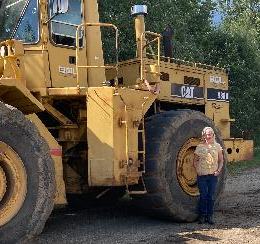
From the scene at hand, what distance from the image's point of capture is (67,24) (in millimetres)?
6715

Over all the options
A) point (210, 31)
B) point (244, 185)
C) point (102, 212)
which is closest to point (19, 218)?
point (102, 212)

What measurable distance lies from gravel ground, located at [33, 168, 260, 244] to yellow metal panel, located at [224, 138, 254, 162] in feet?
2.58

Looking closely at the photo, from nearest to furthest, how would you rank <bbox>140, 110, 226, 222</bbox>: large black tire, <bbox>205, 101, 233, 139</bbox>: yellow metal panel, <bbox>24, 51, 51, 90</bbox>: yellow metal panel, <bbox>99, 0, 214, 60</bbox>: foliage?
<bbox>24, 51, 51, 90</bbox>: yellow metal panel → <bbox>140, 110, 226, 222</bbox>: large black tire → <bbox>205, 101, 233, 139</bbox>: yellow metal panel → <bbox>99, 0, 214, 60</bbox>: foliage

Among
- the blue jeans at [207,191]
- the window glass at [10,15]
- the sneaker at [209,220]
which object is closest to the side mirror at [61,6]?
the window glass at [10,15]

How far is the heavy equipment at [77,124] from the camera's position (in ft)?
17.6

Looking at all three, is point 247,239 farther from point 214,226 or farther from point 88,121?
point 88,121

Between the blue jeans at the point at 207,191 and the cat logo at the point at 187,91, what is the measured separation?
1.81 meters

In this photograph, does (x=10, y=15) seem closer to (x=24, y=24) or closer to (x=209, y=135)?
(x=24, y=24)

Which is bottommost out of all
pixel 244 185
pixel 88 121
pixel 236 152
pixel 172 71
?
pixel 244 185

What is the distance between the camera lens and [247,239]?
20.2ft

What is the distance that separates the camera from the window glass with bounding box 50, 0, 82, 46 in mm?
6559

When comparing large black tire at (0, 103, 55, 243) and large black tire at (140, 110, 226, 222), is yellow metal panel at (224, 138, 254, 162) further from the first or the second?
large black tire at (0, 103, 55, 243)

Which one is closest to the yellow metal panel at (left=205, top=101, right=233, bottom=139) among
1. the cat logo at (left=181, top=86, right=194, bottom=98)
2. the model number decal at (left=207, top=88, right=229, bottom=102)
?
the model number decal at (left=207, top=88, right=229, bottom=102)

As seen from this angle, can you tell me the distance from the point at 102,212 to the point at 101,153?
6.91ft
